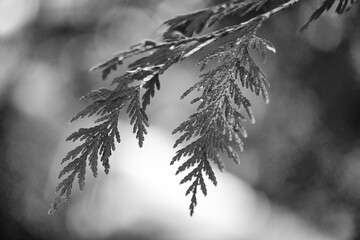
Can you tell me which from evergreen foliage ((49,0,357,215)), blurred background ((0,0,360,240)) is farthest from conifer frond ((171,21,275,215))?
blurred background ((0,0,360,240))

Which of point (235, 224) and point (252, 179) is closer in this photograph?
point (235, 224)

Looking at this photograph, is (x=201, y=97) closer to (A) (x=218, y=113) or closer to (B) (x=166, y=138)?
(A) (x=218, y=113)

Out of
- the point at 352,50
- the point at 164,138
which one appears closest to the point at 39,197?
the point at 164,138

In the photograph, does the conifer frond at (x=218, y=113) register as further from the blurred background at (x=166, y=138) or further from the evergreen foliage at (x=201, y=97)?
the blurred background at (x=166, y=138)

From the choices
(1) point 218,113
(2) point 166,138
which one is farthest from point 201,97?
(2) point 166,138

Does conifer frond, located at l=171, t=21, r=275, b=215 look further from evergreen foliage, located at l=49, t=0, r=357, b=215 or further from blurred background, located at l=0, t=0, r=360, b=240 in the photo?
blurred background, located at l=0, t=0, r=360, b=240

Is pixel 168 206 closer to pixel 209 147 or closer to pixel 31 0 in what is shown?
pixel 31 0
